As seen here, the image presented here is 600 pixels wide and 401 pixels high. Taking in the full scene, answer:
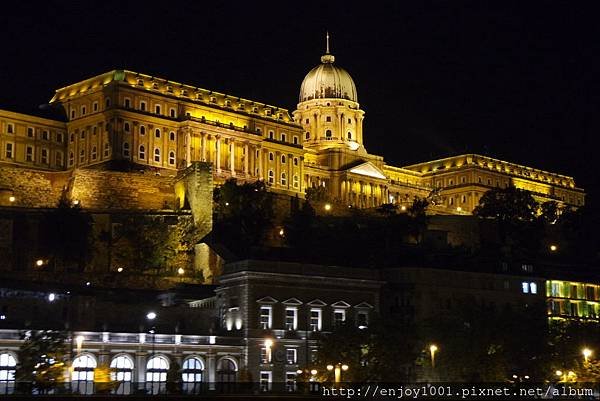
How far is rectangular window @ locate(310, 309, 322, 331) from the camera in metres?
101

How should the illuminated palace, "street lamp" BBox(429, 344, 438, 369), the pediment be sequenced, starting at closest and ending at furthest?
1. "street lamp" BBox(429, 344, 438, 369)
2. the illuminated palace
3. the pediment

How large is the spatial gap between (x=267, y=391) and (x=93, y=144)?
8632 centimetres

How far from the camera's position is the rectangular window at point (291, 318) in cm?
9981

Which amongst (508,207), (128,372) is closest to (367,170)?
(508,207)

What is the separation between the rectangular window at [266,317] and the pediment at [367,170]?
95.6 metres

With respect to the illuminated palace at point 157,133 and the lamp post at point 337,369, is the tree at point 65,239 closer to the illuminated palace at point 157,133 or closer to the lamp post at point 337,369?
the illuminated palace at point 157,133

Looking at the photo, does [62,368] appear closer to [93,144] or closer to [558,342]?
[558,342]

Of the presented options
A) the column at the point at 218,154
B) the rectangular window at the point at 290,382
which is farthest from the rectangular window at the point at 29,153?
the rectangular window at the point at 290,382

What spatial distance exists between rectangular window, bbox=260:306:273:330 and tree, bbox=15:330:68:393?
21.3 meters

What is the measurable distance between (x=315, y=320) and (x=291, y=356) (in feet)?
15.0

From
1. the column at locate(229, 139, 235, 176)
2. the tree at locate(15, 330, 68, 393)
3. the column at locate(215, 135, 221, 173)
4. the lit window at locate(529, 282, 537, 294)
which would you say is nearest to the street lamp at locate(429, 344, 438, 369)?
the lit window at locate(529, 282, 537, 294)

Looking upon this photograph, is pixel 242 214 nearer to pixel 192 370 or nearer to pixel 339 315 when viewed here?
pixel 339 315

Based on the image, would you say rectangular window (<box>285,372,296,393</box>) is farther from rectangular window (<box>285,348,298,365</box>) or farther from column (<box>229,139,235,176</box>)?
column (<box>229,139,235,176</box>)

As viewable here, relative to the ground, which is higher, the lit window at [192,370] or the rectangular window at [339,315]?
the rectangular window at [339,315]
